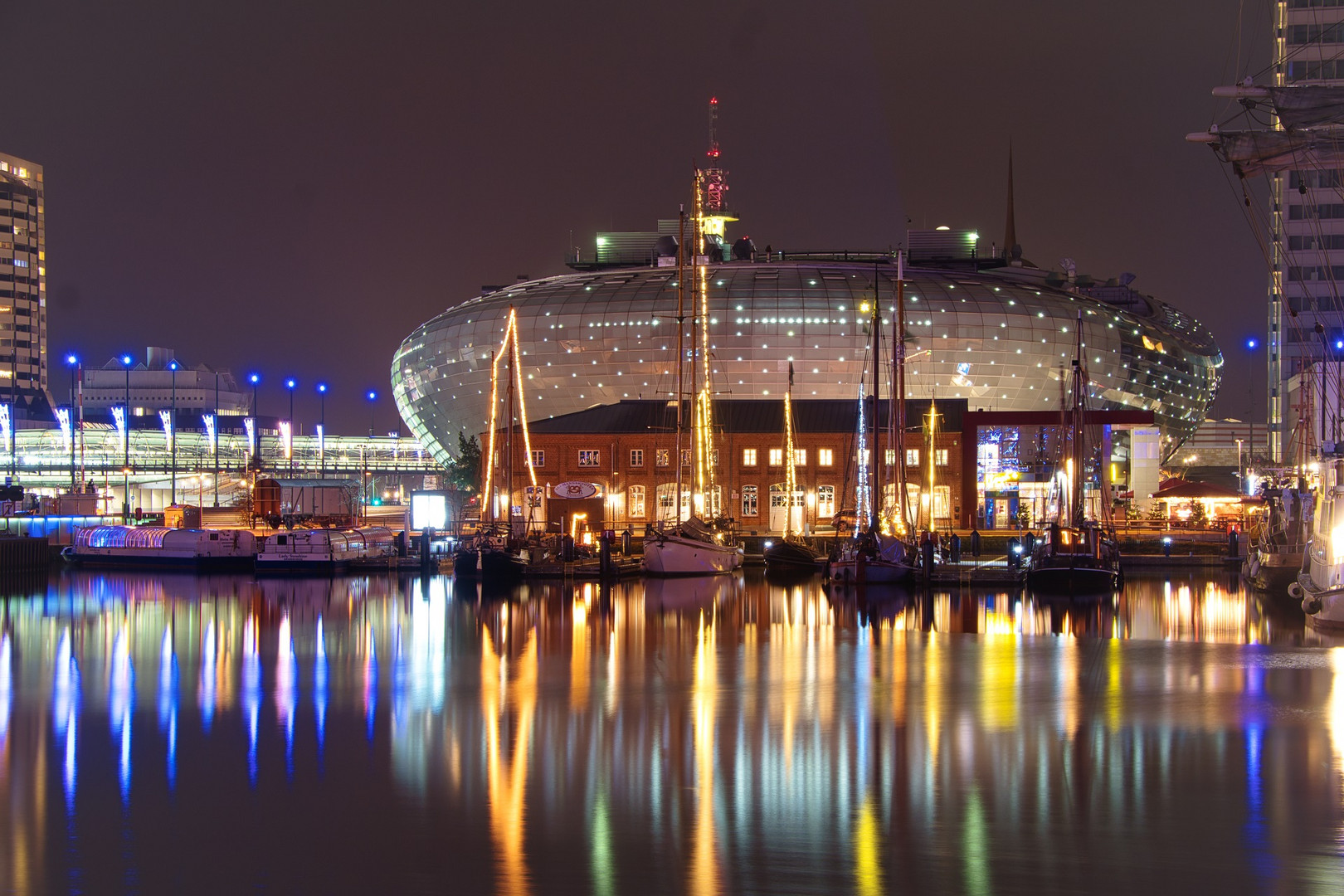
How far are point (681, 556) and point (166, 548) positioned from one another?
78.2ft

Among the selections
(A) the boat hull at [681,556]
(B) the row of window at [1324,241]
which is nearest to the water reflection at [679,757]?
(A) the boat hull at [681,556]

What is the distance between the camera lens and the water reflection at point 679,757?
13.5 meters

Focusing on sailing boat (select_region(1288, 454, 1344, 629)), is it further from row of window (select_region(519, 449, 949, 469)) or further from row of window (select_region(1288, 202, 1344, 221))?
row of window (select_region(1288, 202, 1344, 221))

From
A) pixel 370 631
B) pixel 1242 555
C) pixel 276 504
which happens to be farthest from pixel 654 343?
pixel 370 631

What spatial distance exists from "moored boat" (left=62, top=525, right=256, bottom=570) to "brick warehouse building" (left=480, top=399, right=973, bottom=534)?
20704 millimetres

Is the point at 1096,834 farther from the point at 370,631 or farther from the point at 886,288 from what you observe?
the point at 886,288

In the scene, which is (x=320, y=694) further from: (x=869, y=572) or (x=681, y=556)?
(x=681, y=556)

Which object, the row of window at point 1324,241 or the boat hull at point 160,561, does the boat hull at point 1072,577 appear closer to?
the boat hull at point 160,561

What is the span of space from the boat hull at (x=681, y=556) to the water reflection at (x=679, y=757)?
19.2m

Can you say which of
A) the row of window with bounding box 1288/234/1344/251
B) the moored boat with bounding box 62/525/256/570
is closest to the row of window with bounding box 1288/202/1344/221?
the row of window with bounding box 1288/234/1344/251

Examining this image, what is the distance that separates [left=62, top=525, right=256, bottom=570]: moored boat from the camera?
2400 inches

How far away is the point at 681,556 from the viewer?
54.8 metres

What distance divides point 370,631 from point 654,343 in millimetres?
63734

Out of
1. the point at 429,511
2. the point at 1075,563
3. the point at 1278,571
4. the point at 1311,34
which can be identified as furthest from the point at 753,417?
the point at 1311,34
